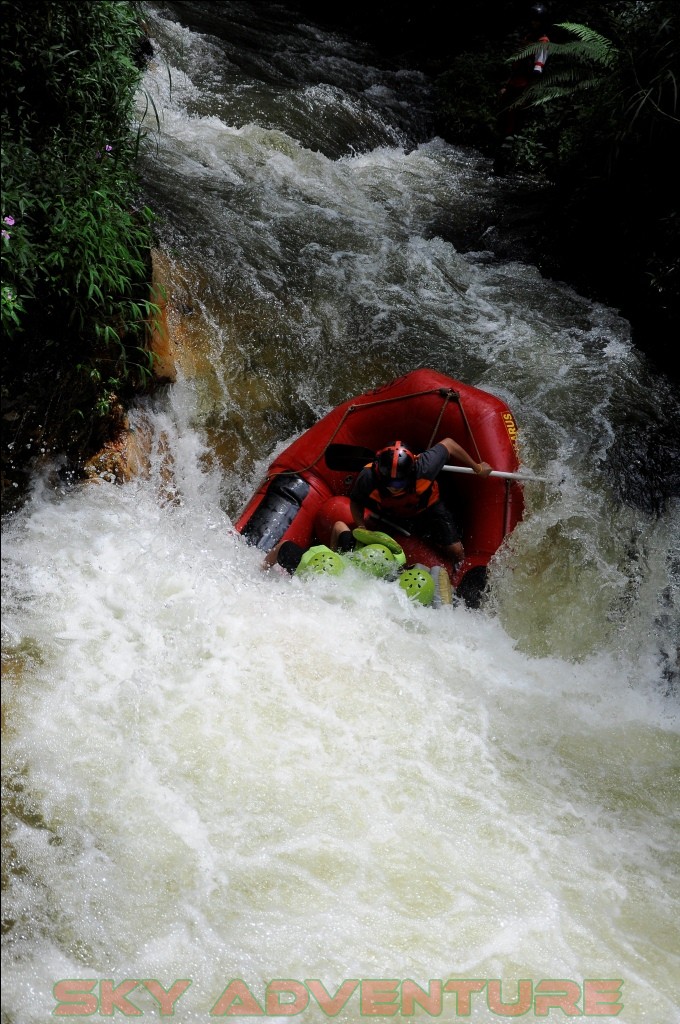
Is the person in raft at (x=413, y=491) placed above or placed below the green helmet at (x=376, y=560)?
above

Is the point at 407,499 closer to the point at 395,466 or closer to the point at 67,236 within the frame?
the point at 395,466

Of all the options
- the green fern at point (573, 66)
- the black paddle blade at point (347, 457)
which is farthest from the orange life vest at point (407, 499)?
the green fern at point (573, 66)

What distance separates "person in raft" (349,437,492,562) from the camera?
4.20 m

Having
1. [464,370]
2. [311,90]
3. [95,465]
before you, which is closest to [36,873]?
[95,465]

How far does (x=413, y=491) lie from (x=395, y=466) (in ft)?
0.66

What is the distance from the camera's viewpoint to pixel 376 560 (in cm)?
420

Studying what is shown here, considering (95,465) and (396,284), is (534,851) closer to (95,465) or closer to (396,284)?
(95,465)

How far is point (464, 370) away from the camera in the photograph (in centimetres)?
559

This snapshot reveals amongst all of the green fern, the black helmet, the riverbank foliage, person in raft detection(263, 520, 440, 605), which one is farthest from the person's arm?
the green fern

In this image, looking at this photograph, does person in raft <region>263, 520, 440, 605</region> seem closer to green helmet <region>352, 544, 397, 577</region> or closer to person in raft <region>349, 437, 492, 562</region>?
green helmet <region>352, 544, 397, 577</region>

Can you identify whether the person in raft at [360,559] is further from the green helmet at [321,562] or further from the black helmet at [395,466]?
the black helmet at [395,466]

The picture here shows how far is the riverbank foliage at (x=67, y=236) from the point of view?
3900mm

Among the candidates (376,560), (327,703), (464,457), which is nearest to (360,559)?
(376,560)

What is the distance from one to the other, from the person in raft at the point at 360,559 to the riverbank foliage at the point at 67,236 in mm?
1224
